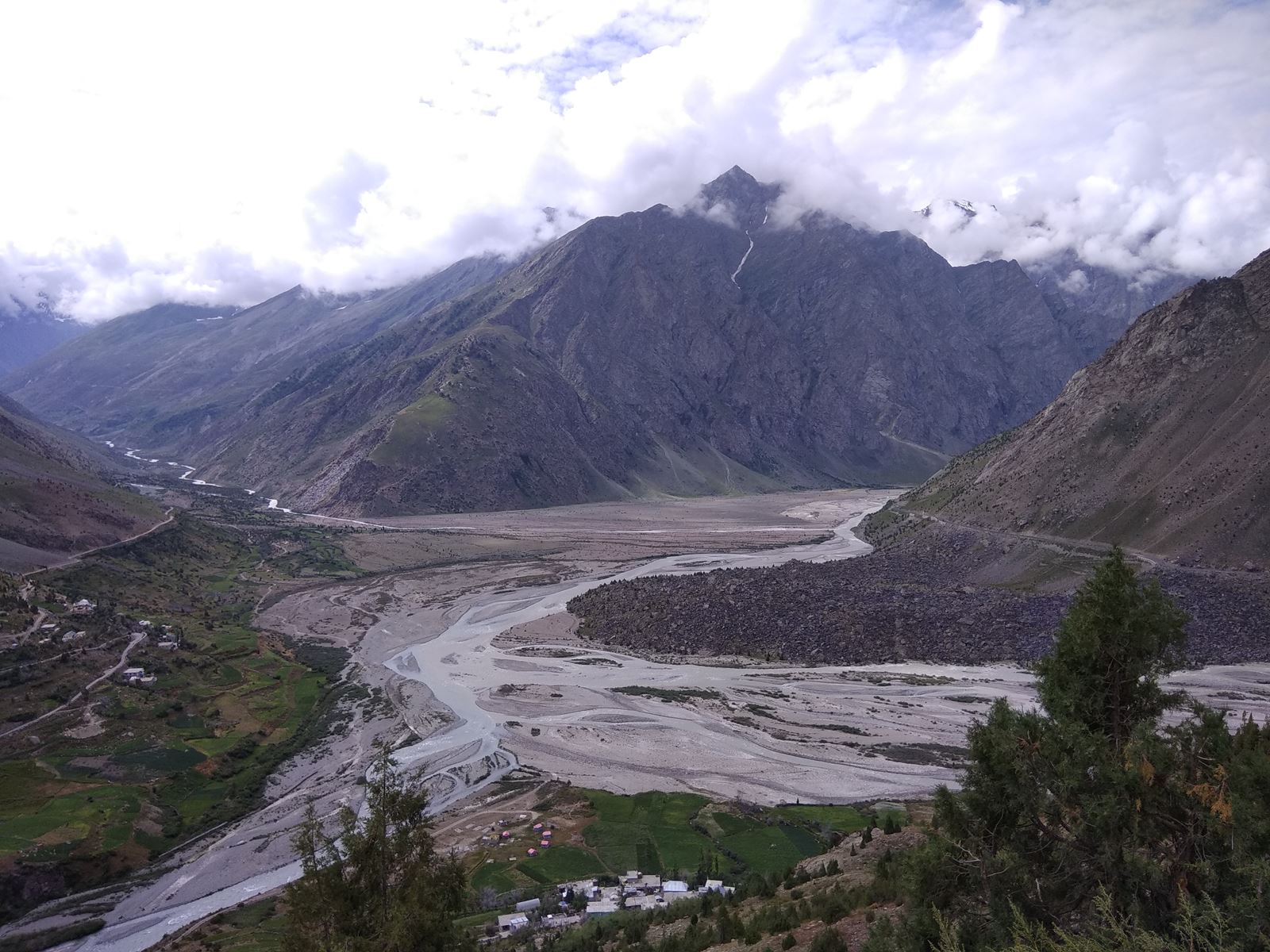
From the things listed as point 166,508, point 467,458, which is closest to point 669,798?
point 166,508

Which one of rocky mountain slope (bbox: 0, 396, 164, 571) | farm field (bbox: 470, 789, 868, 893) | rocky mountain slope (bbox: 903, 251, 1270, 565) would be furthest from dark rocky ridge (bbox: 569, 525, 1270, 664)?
rocky mountain slope (bbox: 0, 396, 164, 571)

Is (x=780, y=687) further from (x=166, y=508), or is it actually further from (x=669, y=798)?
(x=166, y=508)

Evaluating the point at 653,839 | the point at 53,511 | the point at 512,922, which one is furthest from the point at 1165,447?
the point at 53,511

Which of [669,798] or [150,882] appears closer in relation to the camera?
[150,882]

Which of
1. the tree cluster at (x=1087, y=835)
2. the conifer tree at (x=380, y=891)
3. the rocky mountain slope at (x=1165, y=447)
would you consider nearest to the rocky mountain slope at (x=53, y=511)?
the conifer tree at (x=380, y=891)

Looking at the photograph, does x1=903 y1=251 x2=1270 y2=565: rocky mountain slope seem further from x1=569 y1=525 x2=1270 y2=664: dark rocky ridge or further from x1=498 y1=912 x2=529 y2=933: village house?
x1=498 y1=912 x2=529 y2=933: village house

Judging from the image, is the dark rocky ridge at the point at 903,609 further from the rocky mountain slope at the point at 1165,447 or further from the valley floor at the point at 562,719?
the rocky mountain slope at the point at 1165,447
